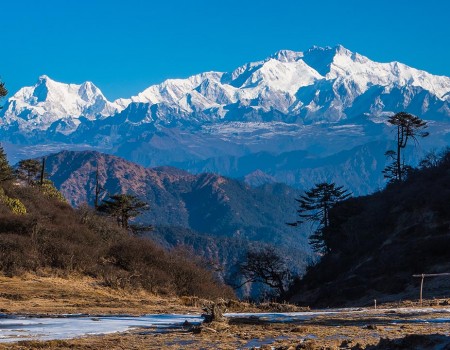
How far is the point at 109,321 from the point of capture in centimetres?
2009

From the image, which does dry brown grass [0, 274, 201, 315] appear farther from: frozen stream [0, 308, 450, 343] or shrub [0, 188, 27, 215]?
shrub [0, 188, 27, 215]

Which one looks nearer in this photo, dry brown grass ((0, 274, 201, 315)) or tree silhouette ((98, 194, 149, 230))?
dry brown grass ((0, 274, 201, 315))

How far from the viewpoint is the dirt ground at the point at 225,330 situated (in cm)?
1525

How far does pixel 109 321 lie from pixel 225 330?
375 centimetres

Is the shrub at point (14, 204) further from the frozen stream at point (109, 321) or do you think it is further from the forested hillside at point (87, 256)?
the frozen stream at point (109, 321)

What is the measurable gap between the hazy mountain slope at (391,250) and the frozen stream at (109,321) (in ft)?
34.4

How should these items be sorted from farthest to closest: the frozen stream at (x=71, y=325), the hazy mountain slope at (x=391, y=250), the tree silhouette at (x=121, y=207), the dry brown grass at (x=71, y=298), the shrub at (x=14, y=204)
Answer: the tree silhouette at (x=121, y=207)
the shrub at (x=14, y=204)
the hazy mountain slope at (x=391, y=250)
the dry brown grass at (x=71, y=298)
the frozen stream at (x=71, y=325)

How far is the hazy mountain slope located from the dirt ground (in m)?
13.2

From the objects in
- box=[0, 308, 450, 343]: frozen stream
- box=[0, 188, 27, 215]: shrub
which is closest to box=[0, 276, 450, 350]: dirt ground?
box=[0, 308, 450, 343]: frozen stream

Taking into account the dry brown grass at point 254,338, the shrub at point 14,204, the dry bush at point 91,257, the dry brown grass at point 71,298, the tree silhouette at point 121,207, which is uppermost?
the tree silhouette at point 121,207

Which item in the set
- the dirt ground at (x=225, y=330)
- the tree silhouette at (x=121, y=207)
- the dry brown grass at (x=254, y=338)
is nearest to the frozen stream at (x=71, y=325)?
the dirt ground at (x=225, y=330)

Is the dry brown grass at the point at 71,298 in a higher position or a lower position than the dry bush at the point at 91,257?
lower

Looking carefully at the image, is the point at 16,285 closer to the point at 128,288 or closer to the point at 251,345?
the point at 128,288

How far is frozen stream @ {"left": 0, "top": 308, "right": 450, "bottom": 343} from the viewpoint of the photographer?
16.8 meters
